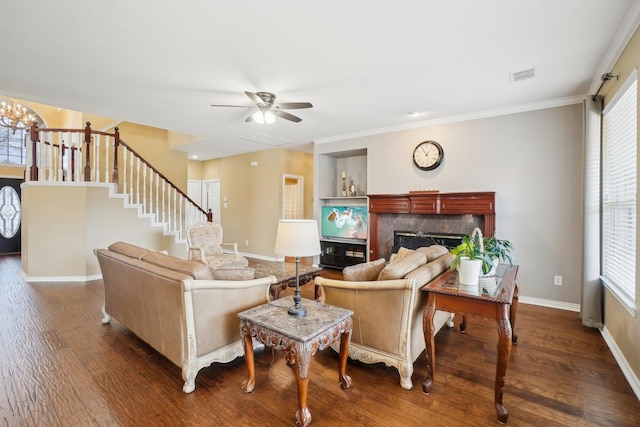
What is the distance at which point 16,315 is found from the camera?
3367 millimetres

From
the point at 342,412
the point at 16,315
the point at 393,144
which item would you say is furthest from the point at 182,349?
the point at 393,144

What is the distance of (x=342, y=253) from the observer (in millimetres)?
5672

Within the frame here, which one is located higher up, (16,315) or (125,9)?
(125,9)

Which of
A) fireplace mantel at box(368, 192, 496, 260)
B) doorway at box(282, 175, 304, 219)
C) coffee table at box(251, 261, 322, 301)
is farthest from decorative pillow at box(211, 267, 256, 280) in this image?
doorway at box(282, 175, 304, 219)

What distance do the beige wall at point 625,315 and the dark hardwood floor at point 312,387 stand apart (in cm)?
17

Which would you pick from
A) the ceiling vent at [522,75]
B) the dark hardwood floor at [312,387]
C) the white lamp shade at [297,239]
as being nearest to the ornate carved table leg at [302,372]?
the dark hardwood floor at [312,387]

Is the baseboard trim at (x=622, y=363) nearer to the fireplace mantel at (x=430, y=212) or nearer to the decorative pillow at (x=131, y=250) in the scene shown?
the fireplace mantel at (x=430, y=212)

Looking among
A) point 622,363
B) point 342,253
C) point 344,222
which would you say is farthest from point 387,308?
point 344,222

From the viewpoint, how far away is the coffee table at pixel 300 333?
169 cm

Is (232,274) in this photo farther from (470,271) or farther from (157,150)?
(157,150)

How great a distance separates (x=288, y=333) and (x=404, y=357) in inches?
36.3

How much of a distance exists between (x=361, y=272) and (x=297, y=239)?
0.73 metres

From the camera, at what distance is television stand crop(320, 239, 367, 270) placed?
546cm

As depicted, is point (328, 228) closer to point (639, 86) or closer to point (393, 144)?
point (393, 144)
